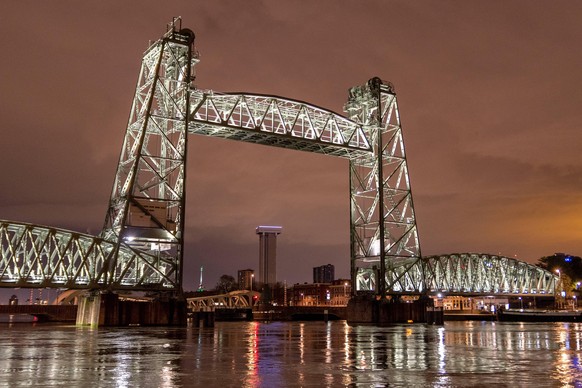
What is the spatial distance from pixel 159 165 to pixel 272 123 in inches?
414

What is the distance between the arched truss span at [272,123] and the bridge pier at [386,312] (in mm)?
14273

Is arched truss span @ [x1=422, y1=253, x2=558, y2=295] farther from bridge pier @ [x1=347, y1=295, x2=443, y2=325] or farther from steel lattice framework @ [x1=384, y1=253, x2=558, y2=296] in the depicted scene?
bridge pier @ [x1=347, y1=295, x2=443, y2=325]

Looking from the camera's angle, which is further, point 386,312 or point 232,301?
point 232,301

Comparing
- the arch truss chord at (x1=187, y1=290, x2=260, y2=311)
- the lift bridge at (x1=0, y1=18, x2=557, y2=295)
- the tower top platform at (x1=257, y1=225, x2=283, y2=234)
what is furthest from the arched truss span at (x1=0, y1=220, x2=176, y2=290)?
the tower top platform at (x1=257, y1=225, x2=283, y2=234)

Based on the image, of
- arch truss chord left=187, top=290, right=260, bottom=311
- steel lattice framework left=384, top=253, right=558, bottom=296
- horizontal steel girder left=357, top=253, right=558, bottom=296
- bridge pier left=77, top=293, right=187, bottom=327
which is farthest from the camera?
arch truss chord left=187, top=290, right=260, bottom=311

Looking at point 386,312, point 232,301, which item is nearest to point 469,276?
point 386,312

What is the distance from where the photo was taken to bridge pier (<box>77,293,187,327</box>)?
41.1m

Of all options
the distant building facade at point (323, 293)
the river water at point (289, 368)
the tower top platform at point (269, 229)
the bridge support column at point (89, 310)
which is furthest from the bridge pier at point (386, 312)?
the tower top platform at point (269, 229)

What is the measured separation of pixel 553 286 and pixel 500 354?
332ft

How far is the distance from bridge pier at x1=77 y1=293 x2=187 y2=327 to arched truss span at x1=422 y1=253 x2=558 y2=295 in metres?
34.9

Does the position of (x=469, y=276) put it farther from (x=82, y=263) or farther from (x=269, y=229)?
(x=269, y=229)

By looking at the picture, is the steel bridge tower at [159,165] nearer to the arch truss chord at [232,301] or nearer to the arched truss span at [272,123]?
the arched truss span at [272,123]

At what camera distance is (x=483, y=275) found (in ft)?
302

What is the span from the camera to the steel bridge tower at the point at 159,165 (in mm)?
42250
